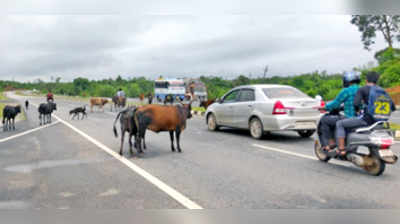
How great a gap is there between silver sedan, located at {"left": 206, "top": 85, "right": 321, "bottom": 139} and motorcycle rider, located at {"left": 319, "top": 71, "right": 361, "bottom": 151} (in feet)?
8.37

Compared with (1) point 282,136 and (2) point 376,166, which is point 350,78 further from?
(1) point 282,136

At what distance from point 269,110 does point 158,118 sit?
347 centimetres

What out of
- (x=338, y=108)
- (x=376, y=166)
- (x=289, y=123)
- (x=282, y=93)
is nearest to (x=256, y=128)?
(x=289, y=123)

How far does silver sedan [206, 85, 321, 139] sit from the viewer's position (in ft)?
30.6

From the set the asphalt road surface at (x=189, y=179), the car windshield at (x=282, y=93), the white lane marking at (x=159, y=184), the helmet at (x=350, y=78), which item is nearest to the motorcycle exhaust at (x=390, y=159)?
the asphalt road surface at (x=189, y=179)

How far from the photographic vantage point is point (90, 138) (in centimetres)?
1080

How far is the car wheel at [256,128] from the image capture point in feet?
32.5

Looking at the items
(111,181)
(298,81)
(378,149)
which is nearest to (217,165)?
(111,181)

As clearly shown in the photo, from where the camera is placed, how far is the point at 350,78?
6.18 m

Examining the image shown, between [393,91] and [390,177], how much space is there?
26921mm

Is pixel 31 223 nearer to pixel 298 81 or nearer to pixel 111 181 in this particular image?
pixel 111 181

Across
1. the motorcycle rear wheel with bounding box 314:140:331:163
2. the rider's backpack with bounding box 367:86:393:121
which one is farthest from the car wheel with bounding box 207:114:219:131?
the rider's backpack with bounding box 367:86:393:121

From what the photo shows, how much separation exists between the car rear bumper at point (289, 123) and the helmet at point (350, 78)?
10.2 ft

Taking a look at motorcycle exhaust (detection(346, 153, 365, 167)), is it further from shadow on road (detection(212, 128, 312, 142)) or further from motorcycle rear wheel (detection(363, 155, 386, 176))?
shadow on road (detection(212, 128, 312, 142))
